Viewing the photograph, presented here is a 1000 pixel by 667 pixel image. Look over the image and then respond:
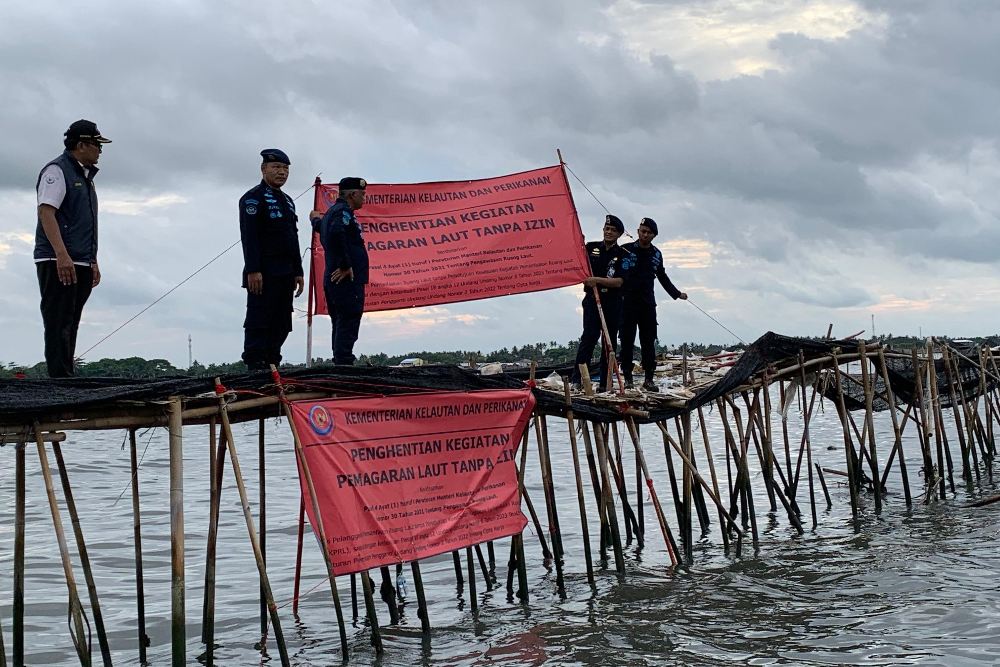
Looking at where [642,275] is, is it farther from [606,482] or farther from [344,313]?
[344,313]

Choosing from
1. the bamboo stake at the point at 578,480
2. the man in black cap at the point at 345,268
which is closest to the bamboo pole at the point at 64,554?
the man in black cap at the point at 345,268

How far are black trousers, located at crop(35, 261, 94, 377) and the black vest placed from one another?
0.39ft

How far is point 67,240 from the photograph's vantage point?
8102mm

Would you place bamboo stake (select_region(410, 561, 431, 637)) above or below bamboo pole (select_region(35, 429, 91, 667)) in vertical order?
below

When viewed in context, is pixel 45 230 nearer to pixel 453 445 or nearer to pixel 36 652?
pixel 453 445

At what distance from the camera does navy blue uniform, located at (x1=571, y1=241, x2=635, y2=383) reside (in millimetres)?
12852

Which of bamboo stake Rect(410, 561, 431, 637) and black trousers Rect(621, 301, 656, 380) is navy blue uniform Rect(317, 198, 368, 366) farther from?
black trousers Rect(621, 301, 656, 380)

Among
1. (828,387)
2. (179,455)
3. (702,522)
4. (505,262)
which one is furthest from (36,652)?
(828,387)

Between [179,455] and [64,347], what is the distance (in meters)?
1.62

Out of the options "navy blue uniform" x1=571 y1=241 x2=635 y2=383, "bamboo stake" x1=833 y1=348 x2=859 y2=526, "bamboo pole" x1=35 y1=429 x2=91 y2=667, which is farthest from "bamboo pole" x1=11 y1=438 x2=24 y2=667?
"bamboo stake" x1=833 y1=348 x2=859 y2=526

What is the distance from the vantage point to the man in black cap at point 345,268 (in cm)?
977

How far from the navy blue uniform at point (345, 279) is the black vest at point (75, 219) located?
215cm

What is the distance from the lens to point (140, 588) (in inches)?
364

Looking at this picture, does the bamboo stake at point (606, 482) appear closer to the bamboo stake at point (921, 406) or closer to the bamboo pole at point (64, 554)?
the bamboo pole at point (64, 554)
